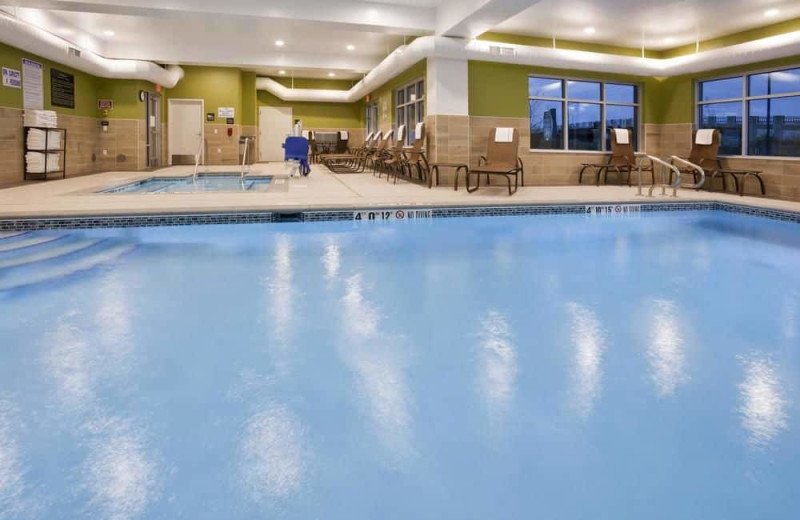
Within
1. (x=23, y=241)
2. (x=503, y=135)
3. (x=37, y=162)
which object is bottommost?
(x=23, y=241)

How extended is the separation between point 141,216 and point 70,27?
23.8 ft

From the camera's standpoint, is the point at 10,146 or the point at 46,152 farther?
the point at 46,152

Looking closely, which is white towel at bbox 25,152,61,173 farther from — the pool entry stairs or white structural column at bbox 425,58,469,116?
white structural column at bbox 425,58,469,116

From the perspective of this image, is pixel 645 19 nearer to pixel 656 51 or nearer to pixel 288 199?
pixel 656 51

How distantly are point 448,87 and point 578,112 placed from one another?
281 cm

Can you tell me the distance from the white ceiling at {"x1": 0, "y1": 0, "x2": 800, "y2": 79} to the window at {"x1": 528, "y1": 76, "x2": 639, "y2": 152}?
84 centimetres

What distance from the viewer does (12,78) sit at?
9312 millimetres

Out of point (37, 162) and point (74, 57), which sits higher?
point (74, 57)

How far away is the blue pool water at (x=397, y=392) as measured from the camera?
1491mm

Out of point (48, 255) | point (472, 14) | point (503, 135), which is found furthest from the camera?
point (503, 135)

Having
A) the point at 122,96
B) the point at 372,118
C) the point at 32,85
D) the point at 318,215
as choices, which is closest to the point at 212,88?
the point at 122,96

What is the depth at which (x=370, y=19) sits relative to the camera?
8.73 meters

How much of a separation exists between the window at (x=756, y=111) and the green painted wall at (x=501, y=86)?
6.60 feet

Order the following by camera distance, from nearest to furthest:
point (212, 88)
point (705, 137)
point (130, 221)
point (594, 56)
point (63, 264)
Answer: point (63, 264) → point (130, 221) → point (705, 137) → point (594, 56) → point (212, 88)
